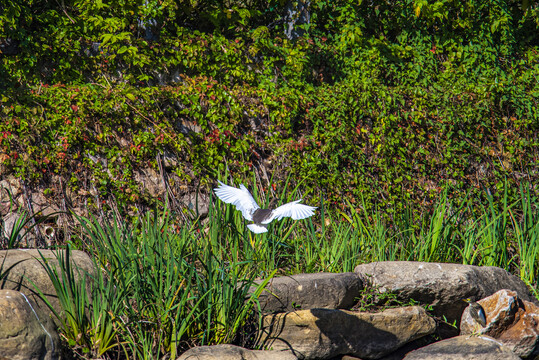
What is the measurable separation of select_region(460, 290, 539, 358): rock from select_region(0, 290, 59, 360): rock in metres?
2.64

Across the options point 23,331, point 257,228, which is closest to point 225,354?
point 257,228

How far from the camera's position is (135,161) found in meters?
4.50

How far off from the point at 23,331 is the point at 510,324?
3.01 m

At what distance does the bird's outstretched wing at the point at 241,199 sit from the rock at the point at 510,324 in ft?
6.05

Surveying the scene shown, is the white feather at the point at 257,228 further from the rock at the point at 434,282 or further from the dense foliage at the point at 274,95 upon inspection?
the dense foliage at the point at 274,95

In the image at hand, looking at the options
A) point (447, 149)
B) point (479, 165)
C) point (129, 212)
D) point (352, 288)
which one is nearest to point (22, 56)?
point (129, 212)

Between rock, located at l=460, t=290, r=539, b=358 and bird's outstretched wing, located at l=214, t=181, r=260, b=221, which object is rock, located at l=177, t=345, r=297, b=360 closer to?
bird's outstretched wing, located at l=214, t=181, r=260, b=221

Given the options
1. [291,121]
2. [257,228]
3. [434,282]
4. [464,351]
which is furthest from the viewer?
[291,121]

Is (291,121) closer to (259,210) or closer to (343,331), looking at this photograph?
(343,331)

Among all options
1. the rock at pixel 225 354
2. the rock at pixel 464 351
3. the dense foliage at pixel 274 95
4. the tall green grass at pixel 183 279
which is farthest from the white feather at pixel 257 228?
the dense foliage at pixel 274 95

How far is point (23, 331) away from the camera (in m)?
2.47

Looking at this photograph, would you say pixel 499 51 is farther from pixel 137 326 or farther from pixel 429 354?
pixel 137 326

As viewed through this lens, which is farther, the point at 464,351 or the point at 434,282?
the point at 434,282

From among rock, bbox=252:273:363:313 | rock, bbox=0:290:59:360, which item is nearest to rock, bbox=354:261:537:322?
rock, bbox=252:273:363:313
